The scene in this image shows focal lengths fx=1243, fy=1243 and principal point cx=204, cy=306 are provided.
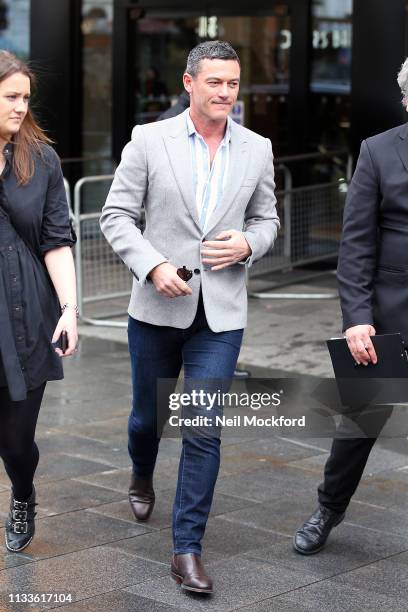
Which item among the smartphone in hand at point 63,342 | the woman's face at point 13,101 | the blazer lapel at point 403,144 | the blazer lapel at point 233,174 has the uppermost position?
the woman's face at point 13,101

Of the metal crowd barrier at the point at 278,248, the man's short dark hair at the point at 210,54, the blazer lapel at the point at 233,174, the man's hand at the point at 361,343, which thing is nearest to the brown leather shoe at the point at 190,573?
the man's hand at the point at 361,343

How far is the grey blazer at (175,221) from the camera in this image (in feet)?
15.7

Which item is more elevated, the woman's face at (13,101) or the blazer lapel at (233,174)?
the woman's face at (13,101)

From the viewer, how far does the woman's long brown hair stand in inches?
179

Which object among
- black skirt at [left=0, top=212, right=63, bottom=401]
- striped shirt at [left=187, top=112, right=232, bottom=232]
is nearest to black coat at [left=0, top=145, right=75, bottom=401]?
black skirt at [left=0, top=212, right=63, bottom=401]

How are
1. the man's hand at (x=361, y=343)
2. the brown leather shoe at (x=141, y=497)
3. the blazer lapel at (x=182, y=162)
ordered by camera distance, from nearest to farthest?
1. the man's hand at (x=361, y=343)
2. the blazer lapel at (x=182, y=162)
3. the brown leather shoe at (x=141, y=497)

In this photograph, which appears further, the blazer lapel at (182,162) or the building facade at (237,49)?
the building facade at (237,49)

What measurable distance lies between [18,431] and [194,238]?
100 centimetres

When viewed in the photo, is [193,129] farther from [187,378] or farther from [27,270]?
[187,378]

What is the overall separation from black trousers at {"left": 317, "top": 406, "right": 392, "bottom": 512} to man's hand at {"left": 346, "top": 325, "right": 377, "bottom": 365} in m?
0.24

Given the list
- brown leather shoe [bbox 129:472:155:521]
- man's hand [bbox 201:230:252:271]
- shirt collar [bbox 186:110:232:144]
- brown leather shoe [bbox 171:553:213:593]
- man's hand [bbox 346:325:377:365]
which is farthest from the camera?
brown leather shoe [bbox 129:472:155:521]

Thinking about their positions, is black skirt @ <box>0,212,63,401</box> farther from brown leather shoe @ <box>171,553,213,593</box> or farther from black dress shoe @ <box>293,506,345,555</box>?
black dress shoe @ <box>293,506,345,555</box>

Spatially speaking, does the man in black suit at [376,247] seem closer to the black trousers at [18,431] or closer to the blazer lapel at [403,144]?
the blazer lapel at [403,144]

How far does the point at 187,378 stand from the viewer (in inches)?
187
